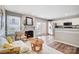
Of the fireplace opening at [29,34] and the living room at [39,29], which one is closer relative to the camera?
the living room at [39,29]

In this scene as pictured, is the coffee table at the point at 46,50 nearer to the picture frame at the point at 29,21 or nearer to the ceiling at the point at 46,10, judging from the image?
the picture frame at the point at 29,21

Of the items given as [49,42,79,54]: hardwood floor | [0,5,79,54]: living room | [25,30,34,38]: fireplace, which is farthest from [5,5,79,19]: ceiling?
[49,42,79,54]: hardwood floor

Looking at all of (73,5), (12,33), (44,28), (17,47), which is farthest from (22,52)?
(73,5)

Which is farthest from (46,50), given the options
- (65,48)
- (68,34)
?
(68,34)

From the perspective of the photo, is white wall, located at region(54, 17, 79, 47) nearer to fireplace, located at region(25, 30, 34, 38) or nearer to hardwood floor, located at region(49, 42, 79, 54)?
hardwood floor, located at region(49, 42, 79, 54)

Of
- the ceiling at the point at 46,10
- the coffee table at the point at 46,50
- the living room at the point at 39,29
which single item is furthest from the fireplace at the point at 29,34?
the ceiling at the point at 46,10

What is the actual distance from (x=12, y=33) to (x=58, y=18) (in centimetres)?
88

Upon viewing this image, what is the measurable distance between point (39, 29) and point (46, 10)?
38cm

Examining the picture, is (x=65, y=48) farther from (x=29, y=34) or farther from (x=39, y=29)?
(x=29, y=34)

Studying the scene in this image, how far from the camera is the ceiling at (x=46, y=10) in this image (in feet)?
6.23

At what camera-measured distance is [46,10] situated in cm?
195

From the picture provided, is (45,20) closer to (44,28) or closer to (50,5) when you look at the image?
(44,28)
